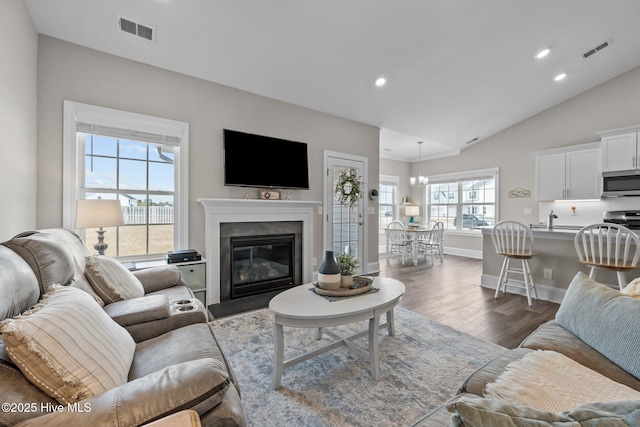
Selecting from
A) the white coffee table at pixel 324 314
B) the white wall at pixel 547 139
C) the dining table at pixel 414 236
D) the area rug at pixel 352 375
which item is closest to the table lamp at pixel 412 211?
the white wall at pixel 547 139

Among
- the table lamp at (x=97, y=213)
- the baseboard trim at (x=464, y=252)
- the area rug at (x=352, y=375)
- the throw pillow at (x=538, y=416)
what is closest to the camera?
the throw pillow at (x=538, y=416)

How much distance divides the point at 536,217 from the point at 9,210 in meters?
7.75

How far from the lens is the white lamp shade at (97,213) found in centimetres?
230

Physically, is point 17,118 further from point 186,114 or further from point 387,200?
point 387,200

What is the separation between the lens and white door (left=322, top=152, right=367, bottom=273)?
4516 millimetres

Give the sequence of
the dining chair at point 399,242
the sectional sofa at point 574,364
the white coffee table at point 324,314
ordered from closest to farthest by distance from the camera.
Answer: the sectional sofa at point 574,364 < the white coffee table at point 324,314 < the dining chair at point 399,242

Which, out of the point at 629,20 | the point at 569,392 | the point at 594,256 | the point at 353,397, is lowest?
the point at 353,397

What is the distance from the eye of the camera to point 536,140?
568 cm

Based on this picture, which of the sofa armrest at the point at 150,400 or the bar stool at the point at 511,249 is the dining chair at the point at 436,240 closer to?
the bar stool at the point at 511,249

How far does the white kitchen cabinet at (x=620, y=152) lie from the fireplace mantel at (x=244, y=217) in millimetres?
4892

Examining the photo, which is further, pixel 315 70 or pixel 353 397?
pixel 315 70

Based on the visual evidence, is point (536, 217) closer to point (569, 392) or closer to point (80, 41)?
point (569, 392)

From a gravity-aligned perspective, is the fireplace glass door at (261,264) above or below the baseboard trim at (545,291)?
above

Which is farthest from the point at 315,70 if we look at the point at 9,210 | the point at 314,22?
the point at 9,210
